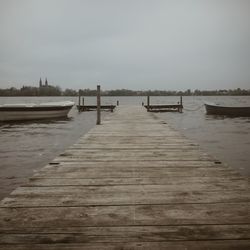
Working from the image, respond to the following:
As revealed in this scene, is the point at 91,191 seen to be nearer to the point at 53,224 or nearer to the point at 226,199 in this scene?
the point at 53,224

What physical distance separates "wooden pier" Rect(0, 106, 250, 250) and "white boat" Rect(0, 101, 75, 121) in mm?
21121

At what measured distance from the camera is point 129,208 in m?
2.91

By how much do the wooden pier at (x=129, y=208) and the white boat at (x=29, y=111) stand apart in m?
21.1

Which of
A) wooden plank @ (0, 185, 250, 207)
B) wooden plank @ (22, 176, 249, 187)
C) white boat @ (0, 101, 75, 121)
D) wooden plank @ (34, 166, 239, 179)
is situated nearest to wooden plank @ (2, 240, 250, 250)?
wooden plank @ (0, 185, 250, 207)

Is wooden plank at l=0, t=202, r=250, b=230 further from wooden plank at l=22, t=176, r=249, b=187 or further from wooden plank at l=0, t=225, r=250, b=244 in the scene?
wooden plank at l=22, t=176, r=249, b=187

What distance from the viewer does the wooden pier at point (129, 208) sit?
7.46 feet

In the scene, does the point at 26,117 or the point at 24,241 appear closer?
the point at 24,241

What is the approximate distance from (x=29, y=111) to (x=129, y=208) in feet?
78.8

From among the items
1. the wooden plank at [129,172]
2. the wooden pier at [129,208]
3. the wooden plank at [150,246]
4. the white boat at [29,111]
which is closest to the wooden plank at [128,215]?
the wooden pier at [129,208]

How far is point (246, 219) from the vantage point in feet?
8.51

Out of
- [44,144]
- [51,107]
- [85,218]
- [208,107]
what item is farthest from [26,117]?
[85,218]

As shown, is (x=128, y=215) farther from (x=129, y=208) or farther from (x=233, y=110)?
(x=233, y=110)

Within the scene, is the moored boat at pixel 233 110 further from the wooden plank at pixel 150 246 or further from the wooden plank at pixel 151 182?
the wooden plank at pixel 150 246

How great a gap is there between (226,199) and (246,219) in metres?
0.53
